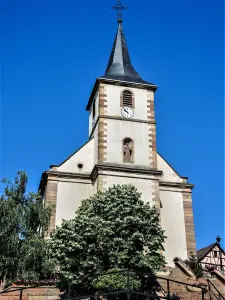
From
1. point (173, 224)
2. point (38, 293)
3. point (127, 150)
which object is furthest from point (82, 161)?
point (38, 293)

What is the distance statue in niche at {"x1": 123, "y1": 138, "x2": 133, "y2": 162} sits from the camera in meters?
27.5

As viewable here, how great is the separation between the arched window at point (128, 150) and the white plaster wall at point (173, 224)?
2.97 metres

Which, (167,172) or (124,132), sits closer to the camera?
(124,132)

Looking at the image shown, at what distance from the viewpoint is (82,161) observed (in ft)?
92.8

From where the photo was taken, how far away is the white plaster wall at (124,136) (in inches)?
1078

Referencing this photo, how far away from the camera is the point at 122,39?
34781mm

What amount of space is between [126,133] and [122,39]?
33.0 feet

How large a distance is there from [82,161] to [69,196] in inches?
102

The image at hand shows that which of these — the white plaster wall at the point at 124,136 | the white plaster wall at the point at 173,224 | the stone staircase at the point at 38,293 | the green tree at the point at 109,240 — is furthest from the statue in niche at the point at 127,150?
the stone staircase at the point at 38,293

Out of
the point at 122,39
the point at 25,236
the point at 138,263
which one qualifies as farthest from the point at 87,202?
the point at 122,39

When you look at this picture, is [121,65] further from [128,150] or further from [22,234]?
[22,234]

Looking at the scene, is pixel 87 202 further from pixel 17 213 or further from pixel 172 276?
pixel 172 276

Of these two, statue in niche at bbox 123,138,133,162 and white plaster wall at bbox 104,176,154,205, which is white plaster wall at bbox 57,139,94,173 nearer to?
statue in niche at bbox 123,138,133,162

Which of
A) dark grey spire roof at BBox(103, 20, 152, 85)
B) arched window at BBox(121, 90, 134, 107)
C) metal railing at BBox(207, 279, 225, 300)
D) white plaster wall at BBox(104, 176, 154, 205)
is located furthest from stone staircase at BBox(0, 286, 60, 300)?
dark grey spire roof at BBox(103, 20, 152, 85)
